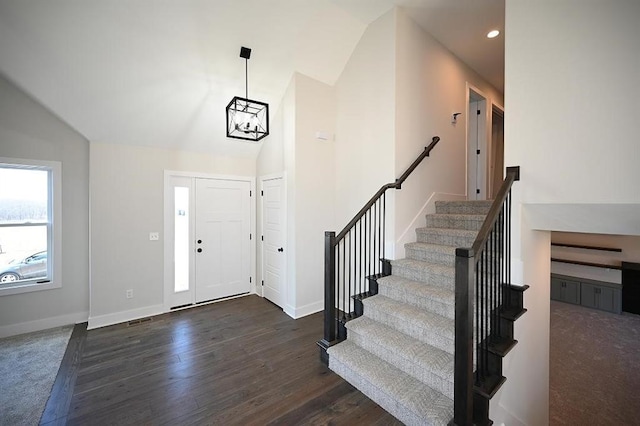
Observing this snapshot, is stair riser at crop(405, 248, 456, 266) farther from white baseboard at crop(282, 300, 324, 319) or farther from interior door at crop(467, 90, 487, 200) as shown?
interior door at crop(467, 90, 487, 200)

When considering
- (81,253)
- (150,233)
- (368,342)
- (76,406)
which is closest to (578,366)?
(368,342)

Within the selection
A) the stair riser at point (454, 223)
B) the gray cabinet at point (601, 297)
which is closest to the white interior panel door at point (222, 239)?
the stair riser at point (454, 223)

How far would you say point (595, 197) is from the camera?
6.57 feet

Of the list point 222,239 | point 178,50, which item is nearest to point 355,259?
point 222,239

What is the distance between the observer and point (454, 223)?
11.3 feet

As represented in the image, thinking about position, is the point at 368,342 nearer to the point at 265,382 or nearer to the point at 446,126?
the point at 265,382

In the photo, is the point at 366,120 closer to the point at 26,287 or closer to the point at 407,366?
the point at 407,366

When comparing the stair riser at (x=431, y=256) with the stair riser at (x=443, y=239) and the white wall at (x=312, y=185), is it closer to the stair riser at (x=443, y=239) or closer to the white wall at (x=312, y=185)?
the stair riser at (x=443, y=239)

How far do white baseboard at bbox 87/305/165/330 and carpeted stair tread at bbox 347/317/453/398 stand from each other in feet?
9.95

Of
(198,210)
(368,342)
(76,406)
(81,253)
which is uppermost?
(198,210)

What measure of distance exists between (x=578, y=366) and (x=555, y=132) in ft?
12.3

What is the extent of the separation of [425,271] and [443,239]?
0.65m

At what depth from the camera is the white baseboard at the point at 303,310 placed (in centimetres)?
384

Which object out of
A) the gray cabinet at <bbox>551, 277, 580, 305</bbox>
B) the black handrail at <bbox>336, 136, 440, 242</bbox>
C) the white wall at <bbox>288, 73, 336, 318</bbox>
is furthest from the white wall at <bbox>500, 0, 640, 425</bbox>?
the gray cabinet at <bbox>551, 277, 580, 305</bbox>
